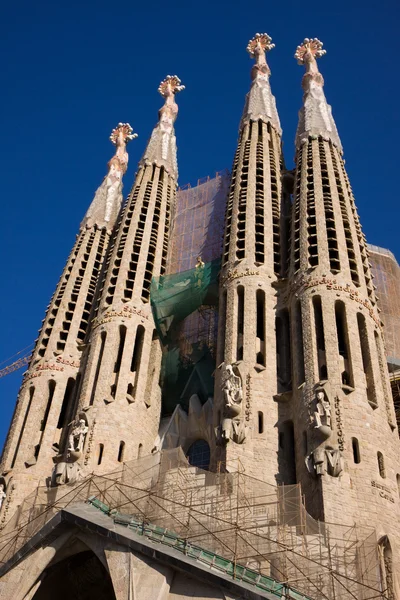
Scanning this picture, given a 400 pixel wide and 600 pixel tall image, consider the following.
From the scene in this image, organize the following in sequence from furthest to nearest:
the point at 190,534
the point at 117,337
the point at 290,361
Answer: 1. the point at 117,337
2. the point at 290,361
3. the point at 190,534

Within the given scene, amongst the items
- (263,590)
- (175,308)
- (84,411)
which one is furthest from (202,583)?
(175,308)

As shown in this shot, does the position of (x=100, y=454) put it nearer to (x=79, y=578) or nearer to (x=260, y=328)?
(x=79, y=578)

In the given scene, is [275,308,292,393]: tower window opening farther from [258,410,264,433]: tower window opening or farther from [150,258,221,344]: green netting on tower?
[150,258,221,344]: green netting on tower

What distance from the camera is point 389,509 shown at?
21.7 meters

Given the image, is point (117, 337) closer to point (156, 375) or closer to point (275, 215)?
point (156, 375)

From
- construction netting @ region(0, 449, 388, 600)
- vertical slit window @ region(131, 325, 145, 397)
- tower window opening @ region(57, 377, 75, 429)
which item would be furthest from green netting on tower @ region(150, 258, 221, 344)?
construction netting @ region(0, 449, 388, 600)

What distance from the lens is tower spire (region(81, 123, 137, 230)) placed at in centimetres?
4119

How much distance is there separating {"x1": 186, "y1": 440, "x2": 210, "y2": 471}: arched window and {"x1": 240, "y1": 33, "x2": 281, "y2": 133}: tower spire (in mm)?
18539

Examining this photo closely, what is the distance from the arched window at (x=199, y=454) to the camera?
98.2 ft

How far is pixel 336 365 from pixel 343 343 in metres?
1.74

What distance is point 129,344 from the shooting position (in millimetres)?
30922

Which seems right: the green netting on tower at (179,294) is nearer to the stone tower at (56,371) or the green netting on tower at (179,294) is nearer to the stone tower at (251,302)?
the stone tower at (251,302)

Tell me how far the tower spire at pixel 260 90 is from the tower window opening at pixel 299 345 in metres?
16.3

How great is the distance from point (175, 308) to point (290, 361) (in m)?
6.97
